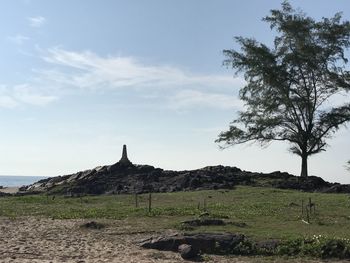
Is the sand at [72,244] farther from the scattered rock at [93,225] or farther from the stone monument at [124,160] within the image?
the stone monument at [124,160]

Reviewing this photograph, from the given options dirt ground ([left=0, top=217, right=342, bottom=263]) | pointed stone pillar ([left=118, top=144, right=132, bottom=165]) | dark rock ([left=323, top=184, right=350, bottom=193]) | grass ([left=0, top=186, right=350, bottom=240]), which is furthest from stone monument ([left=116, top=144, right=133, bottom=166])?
dirt ground ([left=0, top=217, right=342, bottom=263])

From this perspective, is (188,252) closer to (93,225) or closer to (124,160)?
(93,225)

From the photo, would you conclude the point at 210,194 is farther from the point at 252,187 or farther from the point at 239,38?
the point at 239,38

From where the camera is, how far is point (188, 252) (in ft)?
59.6

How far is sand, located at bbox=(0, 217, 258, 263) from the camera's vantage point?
18.0 metres

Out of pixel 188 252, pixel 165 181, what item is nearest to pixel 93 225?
pixel 188 252

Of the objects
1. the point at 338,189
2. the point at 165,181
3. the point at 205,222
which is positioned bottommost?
the point at 205,222

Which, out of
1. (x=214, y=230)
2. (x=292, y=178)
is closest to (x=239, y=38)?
(x=292, y=178)

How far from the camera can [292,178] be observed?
54.3 meters

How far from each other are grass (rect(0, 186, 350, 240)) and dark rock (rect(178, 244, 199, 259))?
342 centimetres

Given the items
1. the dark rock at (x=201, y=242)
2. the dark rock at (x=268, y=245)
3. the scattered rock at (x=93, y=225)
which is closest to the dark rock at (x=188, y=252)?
the dark rock at (x=201, y=242)

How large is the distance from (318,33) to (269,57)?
550 cm

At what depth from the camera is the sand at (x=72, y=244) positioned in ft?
59.0

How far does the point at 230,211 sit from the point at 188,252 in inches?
508
